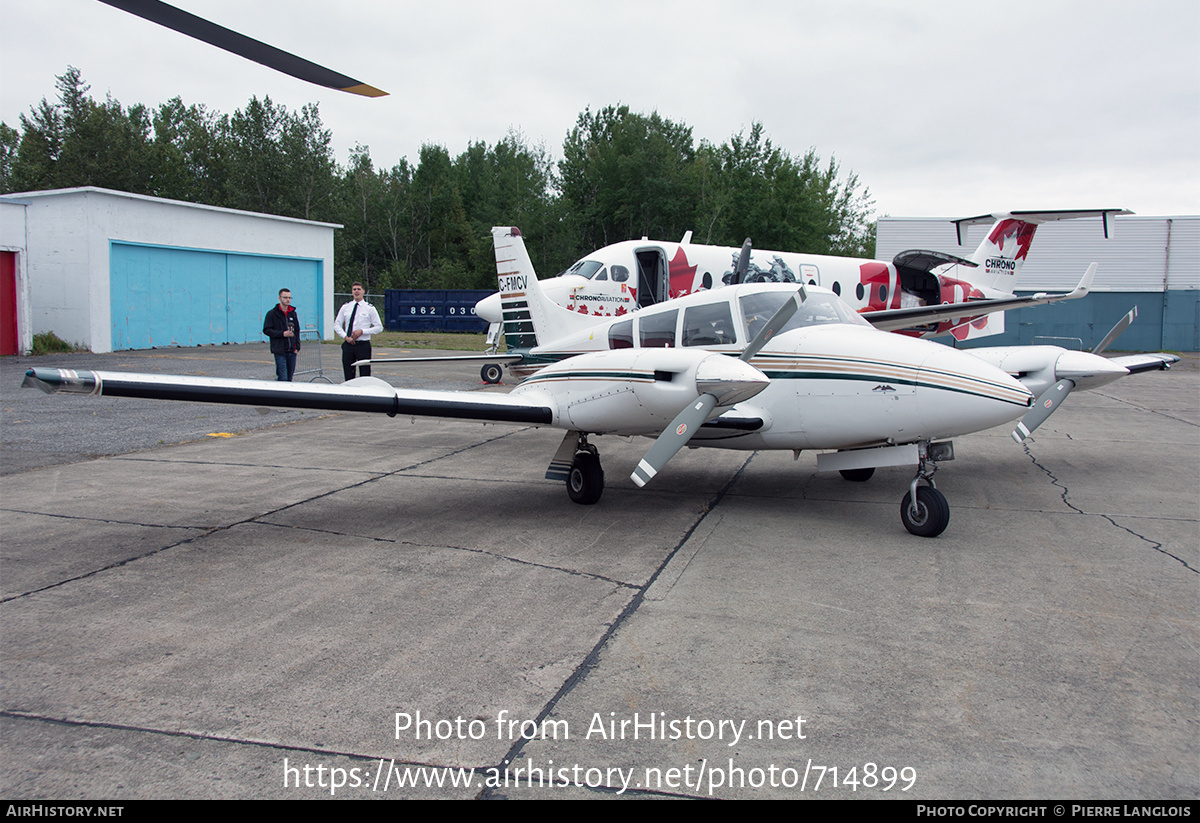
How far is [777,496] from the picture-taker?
8547mm

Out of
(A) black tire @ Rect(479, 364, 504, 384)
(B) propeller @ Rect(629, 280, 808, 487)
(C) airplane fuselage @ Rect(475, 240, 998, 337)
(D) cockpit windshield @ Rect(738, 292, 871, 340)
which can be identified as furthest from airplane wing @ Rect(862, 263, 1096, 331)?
(B) propeller @ Rect(629, 280, 808, 487)

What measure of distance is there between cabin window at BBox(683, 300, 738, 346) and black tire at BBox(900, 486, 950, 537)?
7.44ft

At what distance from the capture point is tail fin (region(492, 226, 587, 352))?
1239 centimetres

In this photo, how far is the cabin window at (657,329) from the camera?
820cm

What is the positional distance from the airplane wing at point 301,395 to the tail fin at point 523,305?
4.59 meters

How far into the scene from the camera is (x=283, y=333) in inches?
547

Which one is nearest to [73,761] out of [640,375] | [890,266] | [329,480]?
[640,375]

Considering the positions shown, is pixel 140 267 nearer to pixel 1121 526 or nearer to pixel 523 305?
pixel 523 305

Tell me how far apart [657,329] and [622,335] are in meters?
0.48

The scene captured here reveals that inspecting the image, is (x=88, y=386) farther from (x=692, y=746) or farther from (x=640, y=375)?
(x=692, y=746)

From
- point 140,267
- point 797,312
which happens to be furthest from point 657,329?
point 140,267

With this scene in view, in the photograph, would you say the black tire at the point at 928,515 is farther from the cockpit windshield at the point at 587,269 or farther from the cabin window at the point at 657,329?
the cockpit windshield at the point at 587,269

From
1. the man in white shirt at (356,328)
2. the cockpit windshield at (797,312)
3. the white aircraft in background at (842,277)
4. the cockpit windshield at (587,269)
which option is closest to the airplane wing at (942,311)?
the white aircraft in background at (842,277)

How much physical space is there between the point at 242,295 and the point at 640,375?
2584 cm
